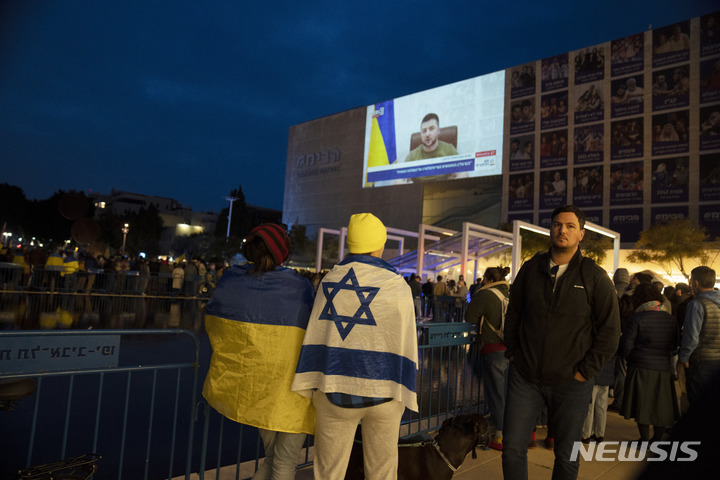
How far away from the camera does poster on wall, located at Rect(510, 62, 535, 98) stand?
4091 cm

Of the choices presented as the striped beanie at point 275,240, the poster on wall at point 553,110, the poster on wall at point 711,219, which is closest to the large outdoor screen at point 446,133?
the poster on wall at point 553,110

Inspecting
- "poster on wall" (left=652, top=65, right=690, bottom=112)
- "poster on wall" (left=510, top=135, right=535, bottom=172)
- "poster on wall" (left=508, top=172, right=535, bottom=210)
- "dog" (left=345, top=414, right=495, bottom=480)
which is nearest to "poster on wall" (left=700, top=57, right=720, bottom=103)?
"poster on wall" (left=652, top=65, right=690, bottom=112)

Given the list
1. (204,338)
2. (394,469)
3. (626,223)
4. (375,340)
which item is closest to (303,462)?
(394,469)

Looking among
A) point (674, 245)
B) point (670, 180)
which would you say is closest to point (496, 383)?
point (674, 245)

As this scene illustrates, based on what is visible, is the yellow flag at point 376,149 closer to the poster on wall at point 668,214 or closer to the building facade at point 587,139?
the building facade at point 587,139

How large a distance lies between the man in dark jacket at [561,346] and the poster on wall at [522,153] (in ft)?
130

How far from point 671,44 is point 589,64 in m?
5.43

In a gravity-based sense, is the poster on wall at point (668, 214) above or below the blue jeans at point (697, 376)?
above

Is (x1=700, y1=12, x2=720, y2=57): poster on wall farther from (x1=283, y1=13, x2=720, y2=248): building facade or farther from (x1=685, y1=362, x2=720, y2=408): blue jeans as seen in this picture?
(x1=685, y1=362, x2=720, y2=408): blue jeans

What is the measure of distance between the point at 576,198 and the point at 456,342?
3676 cm

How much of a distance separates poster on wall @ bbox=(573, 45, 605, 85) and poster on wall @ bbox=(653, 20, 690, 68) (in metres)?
3.57

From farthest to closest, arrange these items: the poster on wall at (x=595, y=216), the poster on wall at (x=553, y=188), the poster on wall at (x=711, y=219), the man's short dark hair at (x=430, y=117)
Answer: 1. the man's short dark hair at (x=430, y=117)
2. the poster on wall at (x=553, y=188)
3. the poster on wall at (x=595, y=216)
4. the poster on wall at (x=711, y=219)

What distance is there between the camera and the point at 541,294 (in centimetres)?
292

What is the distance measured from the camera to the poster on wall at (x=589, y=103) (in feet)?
122
